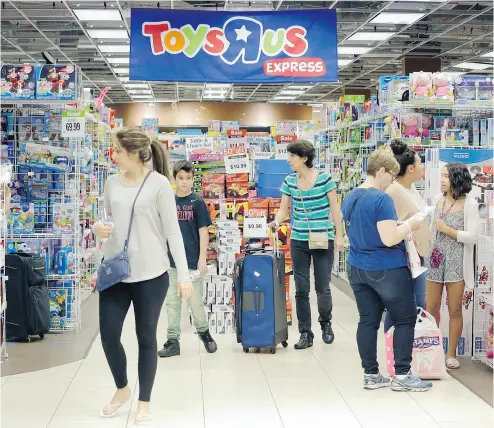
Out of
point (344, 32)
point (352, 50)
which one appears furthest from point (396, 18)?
point (352, 50)

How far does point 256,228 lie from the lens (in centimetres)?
673

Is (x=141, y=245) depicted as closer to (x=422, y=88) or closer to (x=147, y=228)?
(x=147, y=228)

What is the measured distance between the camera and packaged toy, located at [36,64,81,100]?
21.1 feet

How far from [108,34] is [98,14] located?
1.59m

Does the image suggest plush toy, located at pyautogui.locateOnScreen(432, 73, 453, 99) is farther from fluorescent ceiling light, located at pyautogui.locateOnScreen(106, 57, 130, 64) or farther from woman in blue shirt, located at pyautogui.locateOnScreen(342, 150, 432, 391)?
fluorescent ceiling light, located at pyautogui.locateOnScreen(106, 57, 130, 64)

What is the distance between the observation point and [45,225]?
6.75m

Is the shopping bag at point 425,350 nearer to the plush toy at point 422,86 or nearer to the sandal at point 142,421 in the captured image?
the sandal at point 142,421

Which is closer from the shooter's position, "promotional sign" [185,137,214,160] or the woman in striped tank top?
the woman in striped tank top

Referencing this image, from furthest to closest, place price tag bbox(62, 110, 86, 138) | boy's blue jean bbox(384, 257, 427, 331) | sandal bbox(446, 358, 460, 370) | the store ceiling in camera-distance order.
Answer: the store ceiling
price tag bbox(62, 110, 86, 138)
sandal bbox(446, 358, 460, 370)
boy's blue jean bbox(384, 257, 427, 331)

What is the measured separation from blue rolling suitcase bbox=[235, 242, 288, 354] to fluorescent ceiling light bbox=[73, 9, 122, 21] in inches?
262

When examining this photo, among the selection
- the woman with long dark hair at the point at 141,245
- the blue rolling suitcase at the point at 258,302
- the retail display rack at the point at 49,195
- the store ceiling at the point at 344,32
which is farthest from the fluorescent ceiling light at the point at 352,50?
the woman with long dark hair at the point at 141,245

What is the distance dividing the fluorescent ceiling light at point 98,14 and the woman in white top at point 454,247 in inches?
286

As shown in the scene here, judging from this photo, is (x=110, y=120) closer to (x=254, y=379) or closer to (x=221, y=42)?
(x=221, y=42)

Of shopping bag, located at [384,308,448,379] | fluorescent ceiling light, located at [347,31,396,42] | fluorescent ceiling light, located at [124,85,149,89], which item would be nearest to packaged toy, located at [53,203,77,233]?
shopping bag, located at [384,308,448,379]
